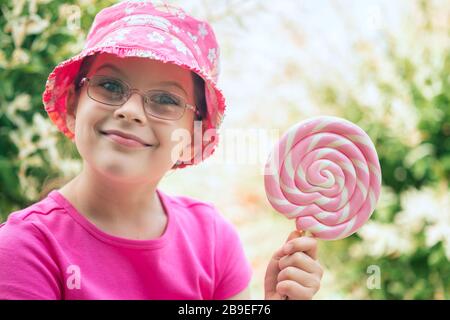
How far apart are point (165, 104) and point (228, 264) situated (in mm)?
593

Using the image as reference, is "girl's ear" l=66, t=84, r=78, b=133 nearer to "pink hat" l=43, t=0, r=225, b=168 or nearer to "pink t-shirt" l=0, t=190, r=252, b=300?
"pink hat" l=43, t=0, r=225, b=168

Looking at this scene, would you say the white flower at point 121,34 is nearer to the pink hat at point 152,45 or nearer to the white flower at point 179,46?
the pink hat at point 152,45

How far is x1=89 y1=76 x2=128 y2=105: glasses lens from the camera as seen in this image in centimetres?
150

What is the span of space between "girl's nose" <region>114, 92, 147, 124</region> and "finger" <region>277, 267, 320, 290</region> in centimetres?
51

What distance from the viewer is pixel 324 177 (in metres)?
1.52

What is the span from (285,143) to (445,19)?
98.3 inches

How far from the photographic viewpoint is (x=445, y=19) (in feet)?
11.7

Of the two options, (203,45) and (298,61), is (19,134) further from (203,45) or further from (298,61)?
→ (298,61)

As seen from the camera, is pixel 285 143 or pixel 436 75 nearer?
pixel 285 143

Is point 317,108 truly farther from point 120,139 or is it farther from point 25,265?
point 25,265

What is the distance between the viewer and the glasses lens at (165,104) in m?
1.52

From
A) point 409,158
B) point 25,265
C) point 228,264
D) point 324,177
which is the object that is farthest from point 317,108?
point 25,265

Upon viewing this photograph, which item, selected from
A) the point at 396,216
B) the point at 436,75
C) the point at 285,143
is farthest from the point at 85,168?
the point at 436,75

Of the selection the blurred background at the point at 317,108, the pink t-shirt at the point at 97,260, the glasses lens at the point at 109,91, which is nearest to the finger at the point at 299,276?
the pink t-shirt at the point at 97,260
